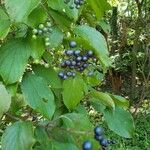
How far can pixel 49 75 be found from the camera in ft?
3.74

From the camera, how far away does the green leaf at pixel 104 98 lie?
3.80 feet

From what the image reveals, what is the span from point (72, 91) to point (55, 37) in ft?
0.44

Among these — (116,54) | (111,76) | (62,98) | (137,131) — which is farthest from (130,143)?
(62,98)

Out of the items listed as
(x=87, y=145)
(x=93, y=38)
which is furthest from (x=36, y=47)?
(x=87, y=145)

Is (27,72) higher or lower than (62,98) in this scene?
higher

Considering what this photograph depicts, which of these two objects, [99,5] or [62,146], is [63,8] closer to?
[99,5]

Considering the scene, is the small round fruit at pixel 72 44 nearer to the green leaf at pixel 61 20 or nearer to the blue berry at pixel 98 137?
the green leaf at pixel 61 20

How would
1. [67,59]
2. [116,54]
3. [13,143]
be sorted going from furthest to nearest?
[116,54], [67,59], [13,143]

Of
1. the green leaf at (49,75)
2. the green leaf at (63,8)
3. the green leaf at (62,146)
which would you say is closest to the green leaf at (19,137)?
the green leaf at (62,146)

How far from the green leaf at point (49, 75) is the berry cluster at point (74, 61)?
0.07ft

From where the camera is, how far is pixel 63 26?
112 centimetres

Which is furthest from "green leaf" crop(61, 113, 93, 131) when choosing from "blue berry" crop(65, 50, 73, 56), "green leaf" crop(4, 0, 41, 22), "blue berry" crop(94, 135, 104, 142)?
"green leaf" crop(4, 0, 41, 22)

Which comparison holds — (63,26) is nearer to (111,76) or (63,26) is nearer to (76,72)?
(76,72)

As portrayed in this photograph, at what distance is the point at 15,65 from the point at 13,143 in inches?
7.3
